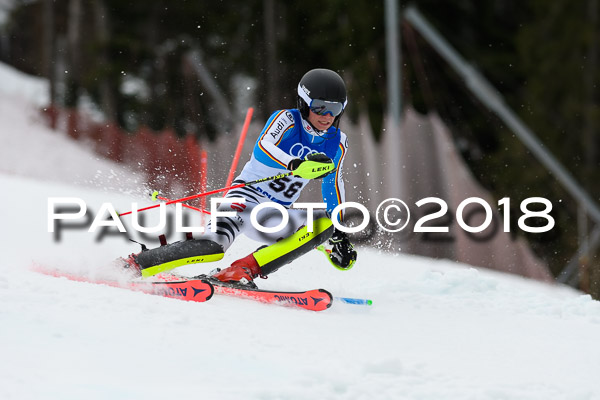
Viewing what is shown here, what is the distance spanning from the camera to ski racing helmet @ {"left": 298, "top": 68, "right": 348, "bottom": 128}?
511cm

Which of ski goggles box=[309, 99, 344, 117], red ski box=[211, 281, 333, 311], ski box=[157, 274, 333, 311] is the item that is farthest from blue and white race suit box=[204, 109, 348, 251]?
red ski box=[211, 281, 333, 311]

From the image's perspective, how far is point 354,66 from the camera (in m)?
19.7

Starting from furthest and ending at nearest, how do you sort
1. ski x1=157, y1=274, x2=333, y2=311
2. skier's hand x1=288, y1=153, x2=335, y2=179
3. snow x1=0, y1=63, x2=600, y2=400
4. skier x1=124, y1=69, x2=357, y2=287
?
skier x1=124, y1=69, x2=357, y2=287
ski x1=157, y1=274, x2=333, y2=311
skier's hand x1=288, y1=153, x2=335, y2=179
snow x1=0, y1=63, x2=600, y2=400

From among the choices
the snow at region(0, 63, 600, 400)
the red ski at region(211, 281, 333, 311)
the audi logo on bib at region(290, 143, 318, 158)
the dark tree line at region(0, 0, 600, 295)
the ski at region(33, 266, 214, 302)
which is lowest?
the snow at region(0, 63, 600, 400)

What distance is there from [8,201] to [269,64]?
14345 mm

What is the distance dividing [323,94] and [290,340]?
179 cm

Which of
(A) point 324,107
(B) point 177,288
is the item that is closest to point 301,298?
(B) point 177,288

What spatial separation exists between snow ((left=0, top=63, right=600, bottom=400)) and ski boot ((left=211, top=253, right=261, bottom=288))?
0.19 metres

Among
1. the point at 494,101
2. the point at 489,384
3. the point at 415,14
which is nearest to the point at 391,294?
the point at 489,384

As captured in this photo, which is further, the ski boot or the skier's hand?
the ski boot

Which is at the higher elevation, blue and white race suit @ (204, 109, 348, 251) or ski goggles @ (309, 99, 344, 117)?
ski goggles @ (309, 99, 344, 117)

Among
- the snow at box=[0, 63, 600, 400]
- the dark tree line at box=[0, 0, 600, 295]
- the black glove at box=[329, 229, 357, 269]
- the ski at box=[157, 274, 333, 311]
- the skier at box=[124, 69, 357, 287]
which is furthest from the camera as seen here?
the dark tree line at box=[0, 0, 600, 295]

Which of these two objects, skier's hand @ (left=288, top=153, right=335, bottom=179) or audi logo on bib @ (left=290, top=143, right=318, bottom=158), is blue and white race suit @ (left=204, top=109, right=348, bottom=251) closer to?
audi logo on bib @ (left=290, top=143, right=318, bottom=158)

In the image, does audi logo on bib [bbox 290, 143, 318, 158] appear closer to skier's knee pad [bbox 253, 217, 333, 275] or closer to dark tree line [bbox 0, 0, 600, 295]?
skier's knee pad [bbox 253, 217, 333, 275]
